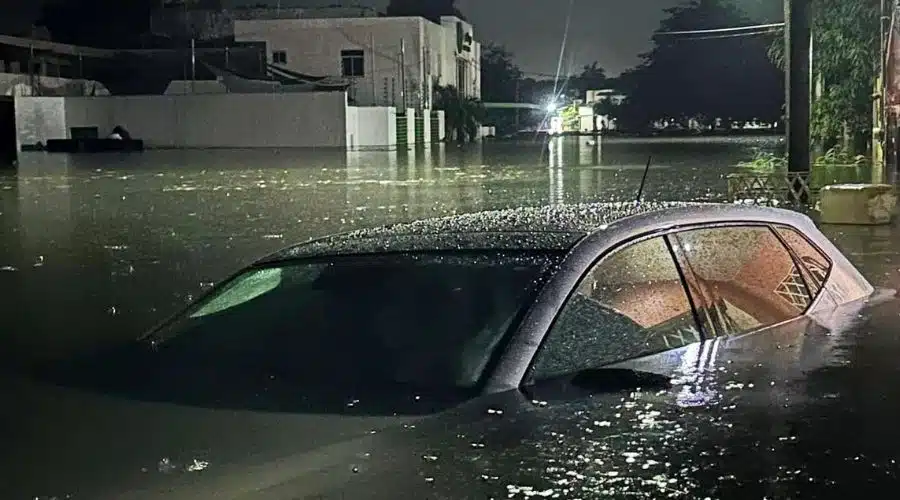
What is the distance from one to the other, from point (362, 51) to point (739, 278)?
63.2 m

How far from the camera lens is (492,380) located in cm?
446

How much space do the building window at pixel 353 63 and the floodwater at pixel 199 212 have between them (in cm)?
2670

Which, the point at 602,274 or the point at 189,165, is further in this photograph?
the point at 189,165

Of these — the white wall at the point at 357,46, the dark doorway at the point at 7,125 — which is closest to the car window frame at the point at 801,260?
the dark doorway at the point at 7,125

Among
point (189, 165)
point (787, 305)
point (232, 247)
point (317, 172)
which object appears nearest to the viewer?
point (787, 305)

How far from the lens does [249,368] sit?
4.82 m

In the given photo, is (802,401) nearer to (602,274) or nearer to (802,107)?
(602,274)

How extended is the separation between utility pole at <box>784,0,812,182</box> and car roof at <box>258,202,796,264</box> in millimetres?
13478

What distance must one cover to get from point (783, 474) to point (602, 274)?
113 centimetres

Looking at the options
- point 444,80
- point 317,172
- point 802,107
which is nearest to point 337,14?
point 444,80

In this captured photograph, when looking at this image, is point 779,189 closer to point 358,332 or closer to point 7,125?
point 358,332

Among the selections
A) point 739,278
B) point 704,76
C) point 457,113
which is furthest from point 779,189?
point 704,76

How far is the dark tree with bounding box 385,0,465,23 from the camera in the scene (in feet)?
313

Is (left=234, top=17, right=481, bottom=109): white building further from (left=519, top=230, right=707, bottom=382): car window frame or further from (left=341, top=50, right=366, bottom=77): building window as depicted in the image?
(left=519, top=230, right=707, bottom=382): car window frame
